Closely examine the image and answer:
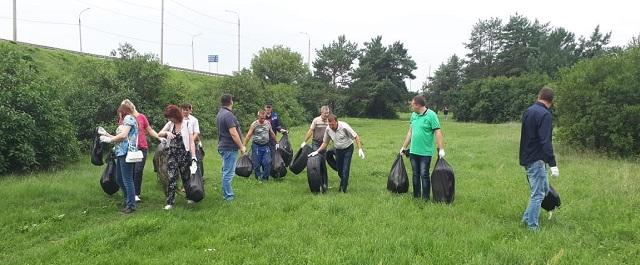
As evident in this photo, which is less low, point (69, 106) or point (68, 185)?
point (69, 106)

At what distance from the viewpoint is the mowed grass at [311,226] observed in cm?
512

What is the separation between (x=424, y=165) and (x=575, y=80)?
12301 millimetres

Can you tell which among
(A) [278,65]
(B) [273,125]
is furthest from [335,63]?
(B) [273,125]

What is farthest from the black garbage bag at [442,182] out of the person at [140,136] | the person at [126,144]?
the person at [126,144]

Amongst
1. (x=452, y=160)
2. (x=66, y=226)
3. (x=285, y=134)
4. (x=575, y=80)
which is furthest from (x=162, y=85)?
(x=575, y=80)

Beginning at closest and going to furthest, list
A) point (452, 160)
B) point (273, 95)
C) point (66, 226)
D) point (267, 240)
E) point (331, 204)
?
point (267, 240)
point (66, 226)
point (331, 204)
point (452, 160)
point (273, 95)

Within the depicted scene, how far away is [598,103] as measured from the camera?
16.1 m

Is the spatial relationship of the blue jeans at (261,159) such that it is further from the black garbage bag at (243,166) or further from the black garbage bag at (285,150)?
the black garbage bag at (243,166)

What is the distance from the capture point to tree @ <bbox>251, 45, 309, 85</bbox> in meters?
62.3

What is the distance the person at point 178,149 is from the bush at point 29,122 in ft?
16.2

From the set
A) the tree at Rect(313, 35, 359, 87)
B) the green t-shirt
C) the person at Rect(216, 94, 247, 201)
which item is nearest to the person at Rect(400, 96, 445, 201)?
the green t-shirt

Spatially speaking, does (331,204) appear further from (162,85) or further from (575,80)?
(575,80)

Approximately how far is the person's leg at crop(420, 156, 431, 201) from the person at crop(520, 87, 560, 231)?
1658mm

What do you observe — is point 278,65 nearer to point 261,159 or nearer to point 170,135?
point 261,159
